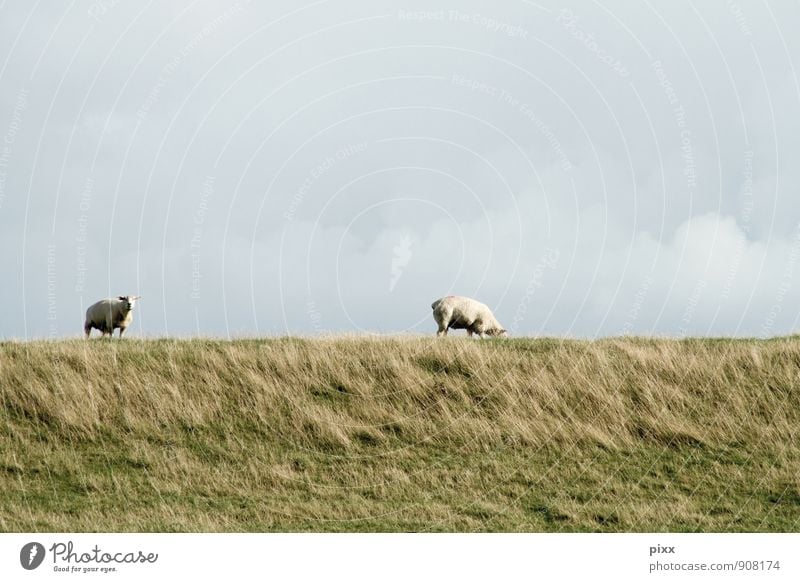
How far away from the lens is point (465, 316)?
1329 inches

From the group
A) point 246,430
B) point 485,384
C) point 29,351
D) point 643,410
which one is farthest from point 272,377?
point 643,410

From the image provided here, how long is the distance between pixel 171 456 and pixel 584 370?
11917 mm

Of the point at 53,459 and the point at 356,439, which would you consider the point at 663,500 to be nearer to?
the point at 356,439

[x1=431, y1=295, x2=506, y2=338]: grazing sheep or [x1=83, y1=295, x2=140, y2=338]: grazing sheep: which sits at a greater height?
[x1=431, y1=295, x2=506, y2=338]: grazing sheep

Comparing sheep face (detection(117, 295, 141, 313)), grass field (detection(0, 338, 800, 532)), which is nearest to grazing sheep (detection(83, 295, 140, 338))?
sheep face (detection(117, 295, 141, 313))

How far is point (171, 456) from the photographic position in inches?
847

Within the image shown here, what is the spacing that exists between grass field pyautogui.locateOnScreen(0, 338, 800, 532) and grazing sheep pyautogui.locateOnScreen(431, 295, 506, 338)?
579 centimetres
